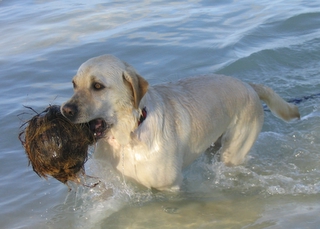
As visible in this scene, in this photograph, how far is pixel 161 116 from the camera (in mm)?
4887

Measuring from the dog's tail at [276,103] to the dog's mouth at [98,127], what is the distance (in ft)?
6.95

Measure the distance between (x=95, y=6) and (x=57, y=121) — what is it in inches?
393

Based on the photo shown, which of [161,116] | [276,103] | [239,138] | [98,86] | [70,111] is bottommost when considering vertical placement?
[239,138]

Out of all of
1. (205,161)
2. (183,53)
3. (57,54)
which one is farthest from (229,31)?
(205,161)

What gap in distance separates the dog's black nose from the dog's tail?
2531 millimetres

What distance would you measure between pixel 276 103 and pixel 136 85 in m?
2.23

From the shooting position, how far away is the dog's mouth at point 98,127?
457 centimetres

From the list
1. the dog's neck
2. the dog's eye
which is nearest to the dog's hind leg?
the dog's neck

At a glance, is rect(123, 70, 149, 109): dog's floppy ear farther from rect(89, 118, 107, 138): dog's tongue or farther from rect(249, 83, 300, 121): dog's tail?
rect(249, 83, 300, 121): dog's tail

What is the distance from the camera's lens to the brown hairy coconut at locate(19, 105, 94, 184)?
13.9ft

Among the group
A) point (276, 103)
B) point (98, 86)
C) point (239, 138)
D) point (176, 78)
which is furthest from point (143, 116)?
point (176, 78)

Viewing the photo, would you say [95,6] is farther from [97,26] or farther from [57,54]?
[57,54]

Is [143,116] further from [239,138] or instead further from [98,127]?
[239,138]

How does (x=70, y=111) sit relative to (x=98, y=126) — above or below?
above
